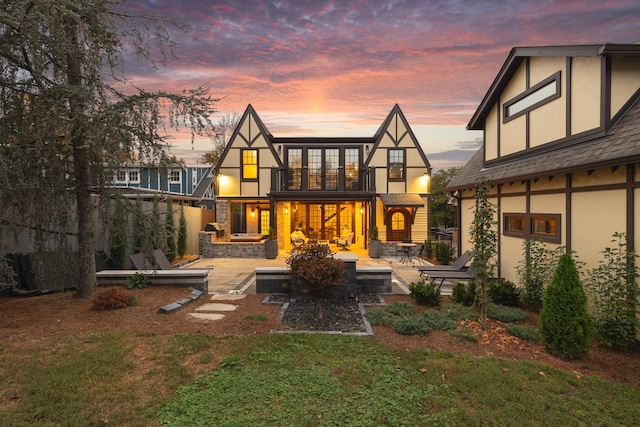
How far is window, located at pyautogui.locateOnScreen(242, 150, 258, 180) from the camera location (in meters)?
18.9

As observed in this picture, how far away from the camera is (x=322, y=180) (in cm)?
1786

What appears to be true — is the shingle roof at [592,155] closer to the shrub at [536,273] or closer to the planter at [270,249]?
the shrub at [536,273]

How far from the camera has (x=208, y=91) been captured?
22.3 feet

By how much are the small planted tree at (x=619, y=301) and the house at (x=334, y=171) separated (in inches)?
484

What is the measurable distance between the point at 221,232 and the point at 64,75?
12516 millimetres

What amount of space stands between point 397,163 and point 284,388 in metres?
16.7

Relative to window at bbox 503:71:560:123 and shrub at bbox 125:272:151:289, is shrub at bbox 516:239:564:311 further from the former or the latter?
shrub at bbox 125:272:151:289

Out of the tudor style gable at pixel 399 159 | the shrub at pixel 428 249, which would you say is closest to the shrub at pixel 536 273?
the shrub at pixel 428 249

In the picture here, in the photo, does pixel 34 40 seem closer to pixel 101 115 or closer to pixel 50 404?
pixel 101 115

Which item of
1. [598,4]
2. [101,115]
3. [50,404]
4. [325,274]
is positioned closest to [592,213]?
[325,274]

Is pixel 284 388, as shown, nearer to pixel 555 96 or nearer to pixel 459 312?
pixel 459 312

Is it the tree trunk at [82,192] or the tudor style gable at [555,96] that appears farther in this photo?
the tree trunk at [82,192]

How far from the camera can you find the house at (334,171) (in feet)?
58.6

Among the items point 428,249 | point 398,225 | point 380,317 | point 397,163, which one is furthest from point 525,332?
point 397,163
